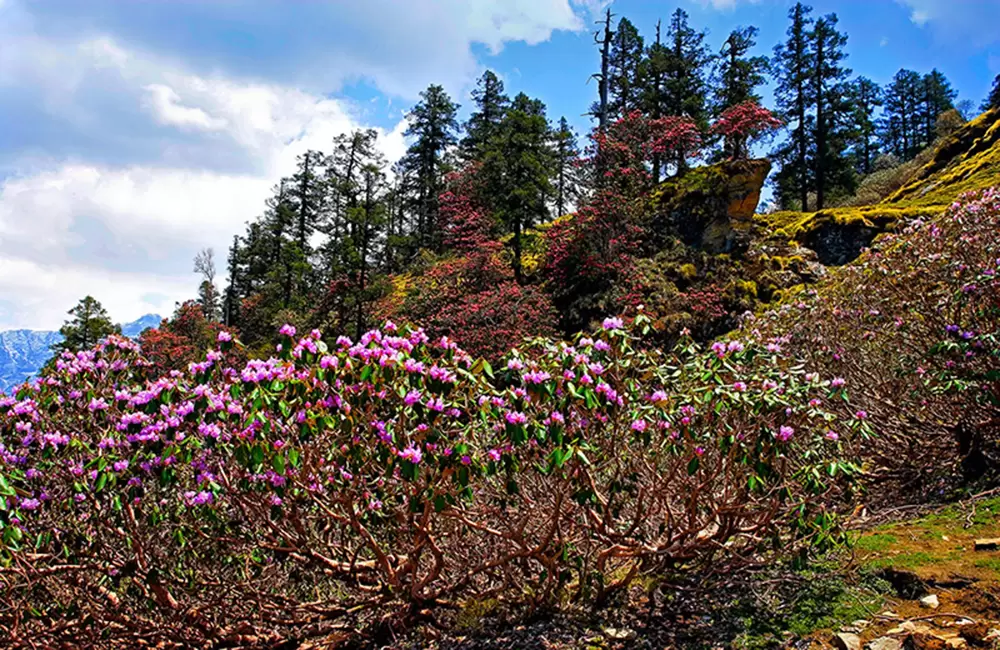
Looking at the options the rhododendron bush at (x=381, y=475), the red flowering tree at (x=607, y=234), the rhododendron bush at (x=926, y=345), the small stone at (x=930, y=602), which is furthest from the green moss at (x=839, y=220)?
the small stone at (x=930, y=602)

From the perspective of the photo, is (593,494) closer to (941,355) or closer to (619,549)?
(619,549)

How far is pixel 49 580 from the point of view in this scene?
3576mm

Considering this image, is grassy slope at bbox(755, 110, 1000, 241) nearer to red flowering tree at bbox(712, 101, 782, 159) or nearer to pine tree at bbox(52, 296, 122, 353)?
red flowering tree at bbox(712, 101, 782, 159)

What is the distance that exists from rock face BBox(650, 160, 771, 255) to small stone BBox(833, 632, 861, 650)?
46.9ft

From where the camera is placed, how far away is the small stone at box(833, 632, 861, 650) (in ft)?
8.11

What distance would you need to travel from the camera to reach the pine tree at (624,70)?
2455 cm

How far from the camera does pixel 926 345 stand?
4.87m

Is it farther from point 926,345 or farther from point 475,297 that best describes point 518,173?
point 926,345

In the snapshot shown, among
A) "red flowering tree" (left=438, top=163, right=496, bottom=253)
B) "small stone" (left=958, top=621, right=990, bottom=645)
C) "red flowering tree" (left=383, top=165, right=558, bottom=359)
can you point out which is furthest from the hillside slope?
"small stone" (left=958, top=621, right=990, bottom=645)

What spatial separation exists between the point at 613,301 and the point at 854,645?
12586 mm

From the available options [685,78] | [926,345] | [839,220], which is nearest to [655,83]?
[685,78]

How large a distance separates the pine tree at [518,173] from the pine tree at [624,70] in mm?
5398

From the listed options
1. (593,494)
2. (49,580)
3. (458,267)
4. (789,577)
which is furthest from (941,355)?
(458,267)

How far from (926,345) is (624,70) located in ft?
78.6
